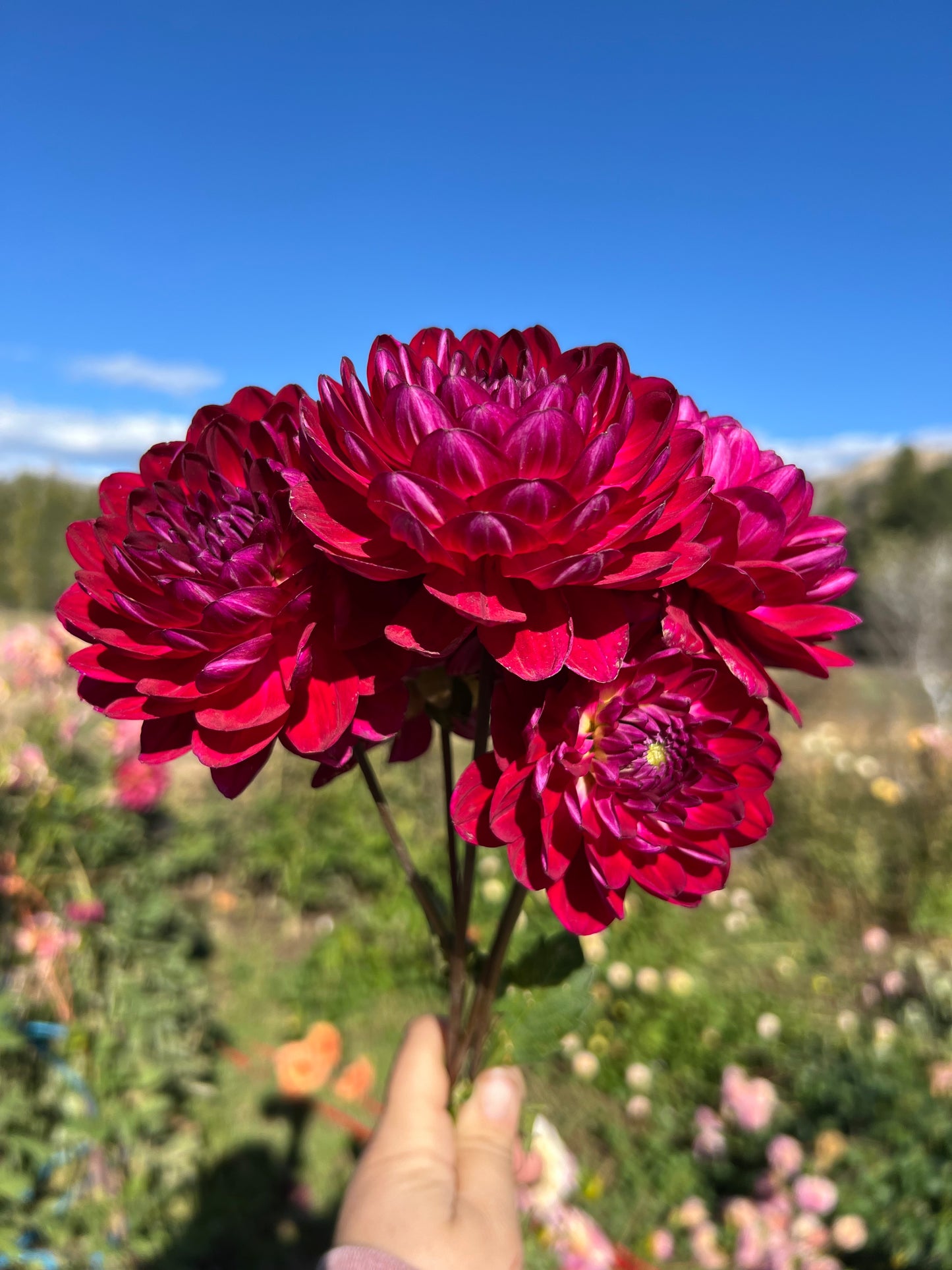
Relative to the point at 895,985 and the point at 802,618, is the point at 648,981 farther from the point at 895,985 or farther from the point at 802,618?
the point at 802,618

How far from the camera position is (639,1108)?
2742 mm

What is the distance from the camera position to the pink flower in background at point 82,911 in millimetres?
2342

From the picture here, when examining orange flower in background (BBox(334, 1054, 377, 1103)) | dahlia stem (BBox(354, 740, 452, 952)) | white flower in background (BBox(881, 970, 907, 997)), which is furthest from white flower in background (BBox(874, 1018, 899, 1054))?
dahlia stem (BBox(354, 740, 452, 952))

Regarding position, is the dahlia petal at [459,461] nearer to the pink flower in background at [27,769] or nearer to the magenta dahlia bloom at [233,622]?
the magenta dahlia bloom at [233,622]

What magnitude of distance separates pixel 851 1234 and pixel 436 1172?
1.66 meters

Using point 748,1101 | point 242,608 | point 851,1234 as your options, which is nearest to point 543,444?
point 242,608

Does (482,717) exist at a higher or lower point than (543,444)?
lower

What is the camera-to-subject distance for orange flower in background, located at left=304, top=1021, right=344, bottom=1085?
308 cm

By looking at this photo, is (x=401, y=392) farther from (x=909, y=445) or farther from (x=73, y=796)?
(x=909, y=445)

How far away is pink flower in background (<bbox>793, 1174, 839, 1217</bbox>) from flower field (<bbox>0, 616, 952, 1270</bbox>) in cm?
1

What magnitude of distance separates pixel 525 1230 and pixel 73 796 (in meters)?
1.76

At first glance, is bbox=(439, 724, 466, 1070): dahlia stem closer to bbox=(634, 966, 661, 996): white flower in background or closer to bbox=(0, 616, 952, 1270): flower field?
bbox=(0, 616, 952, 1270): flower field

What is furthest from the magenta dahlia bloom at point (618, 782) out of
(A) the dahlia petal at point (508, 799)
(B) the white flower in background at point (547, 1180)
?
(B) the white flower in background at point (547, 1180)

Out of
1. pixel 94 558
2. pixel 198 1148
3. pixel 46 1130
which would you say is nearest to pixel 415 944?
pixel 198 1148
